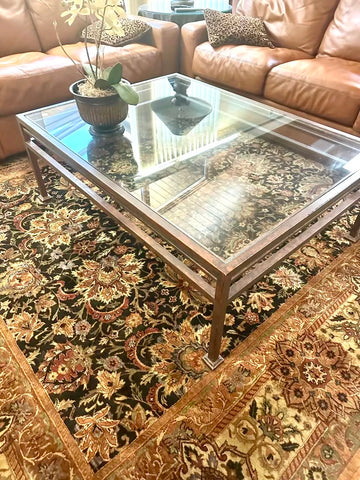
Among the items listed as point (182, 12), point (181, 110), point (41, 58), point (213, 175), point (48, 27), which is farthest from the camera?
point (182, 12)

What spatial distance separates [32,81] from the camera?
5.87 ft

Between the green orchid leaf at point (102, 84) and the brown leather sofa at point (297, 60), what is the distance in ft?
3.44

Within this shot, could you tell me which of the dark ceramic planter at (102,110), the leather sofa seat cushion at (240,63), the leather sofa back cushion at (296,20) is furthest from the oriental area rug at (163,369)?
the leather sofa back cushion at (296,20)

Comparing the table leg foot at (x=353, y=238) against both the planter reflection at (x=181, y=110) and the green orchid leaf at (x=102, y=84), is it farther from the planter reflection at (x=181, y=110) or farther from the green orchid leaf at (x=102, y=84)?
the green orchid leaf at (x=102, y=84)

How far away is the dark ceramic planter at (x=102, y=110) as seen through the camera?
1.28 metres

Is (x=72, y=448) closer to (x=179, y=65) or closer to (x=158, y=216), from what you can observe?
(x=158, y=216)

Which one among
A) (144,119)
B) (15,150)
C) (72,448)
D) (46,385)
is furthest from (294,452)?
(15,150)

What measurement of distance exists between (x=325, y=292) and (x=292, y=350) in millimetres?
301

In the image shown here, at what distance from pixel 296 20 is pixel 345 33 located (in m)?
0.34

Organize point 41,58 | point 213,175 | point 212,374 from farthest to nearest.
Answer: point 41,58 < point 213,175 < point 212,374

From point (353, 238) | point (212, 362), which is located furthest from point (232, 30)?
point (212, 362)

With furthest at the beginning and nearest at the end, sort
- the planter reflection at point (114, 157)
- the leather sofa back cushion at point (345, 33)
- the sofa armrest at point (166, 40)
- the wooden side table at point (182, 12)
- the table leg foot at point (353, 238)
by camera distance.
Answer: the wooden side table at point (182, 12) < the sofa armrest at point (166, 40) < the leather sofa back cushion at point (345, 33) < the table leg foot at point (353, 238) < the planter reflection at point (114, 157)

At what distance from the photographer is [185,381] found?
0.99m

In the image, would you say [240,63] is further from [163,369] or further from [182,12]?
[163,369]
